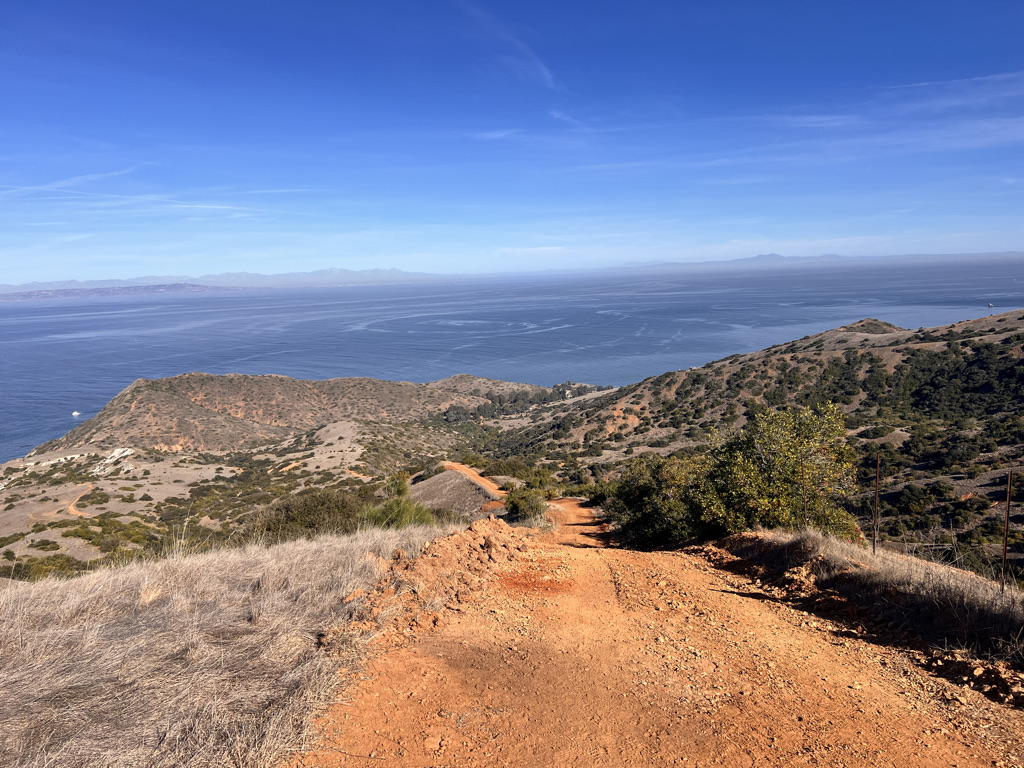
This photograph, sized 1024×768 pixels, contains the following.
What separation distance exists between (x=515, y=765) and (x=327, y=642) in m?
2.79

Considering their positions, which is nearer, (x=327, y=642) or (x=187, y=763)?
(x=187, y=763)

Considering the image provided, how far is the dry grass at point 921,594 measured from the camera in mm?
5887

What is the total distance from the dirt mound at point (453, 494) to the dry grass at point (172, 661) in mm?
14891

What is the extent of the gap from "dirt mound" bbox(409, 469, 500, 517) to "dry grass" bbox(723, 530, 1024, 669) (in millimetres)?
14928

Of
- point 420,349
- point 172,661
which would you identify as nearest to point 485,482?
point 172,661

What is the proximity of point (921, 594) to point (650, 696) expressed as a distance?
4.25 meters

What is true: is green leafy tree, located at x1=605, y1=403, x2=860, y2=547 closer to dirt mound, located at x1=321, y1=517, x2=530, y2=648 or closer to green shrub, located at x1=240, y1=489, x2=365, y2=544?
dirt mound, located at x1=321, y1=517, x2=530, y2=648

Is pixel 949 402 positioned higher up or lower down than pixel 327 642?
lower down

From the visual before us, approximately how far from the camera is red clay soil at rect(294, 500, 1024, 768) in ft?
14.8

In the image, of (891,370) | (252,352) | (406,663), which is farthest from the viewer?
(252,352)

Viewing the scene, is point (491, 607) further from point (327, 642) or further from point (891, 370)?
point (891, 370)

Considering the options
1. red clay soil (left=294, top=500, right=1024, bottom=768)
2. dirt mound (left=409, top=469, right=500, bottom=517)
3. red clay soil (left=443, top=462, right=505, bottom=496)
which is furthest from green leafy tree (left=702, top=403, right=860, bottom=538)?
red clay soil (left=443, top=462, right=505, bottom=496)

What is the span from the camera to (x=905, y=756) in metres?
4.41

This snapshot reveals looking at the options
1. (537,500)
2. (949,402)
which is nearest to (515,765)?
(537,500)
